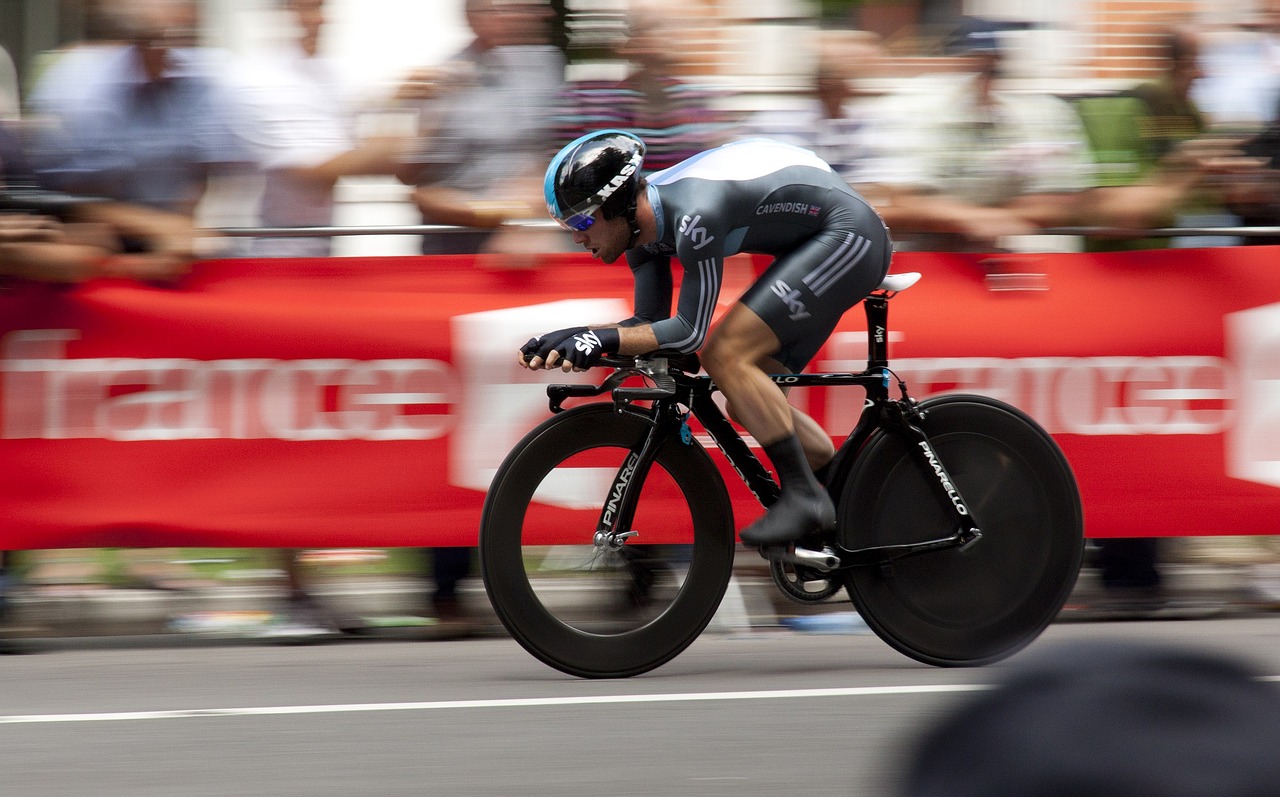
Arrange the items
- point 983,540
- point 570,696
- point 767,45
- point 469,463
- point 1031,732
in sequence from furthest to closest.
Result: point 767,45, point 469,463, point 983,540, point 570,696, point 1031,732

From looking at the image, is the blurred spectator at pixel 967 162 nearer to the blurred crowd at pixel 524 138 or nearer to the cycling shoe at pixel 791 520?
the blurred crowd at pixel 524 138

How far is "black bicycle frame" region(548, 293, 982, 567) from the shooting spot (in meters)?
5.23

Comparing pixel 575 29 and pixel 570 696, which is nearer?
pixel 570 696

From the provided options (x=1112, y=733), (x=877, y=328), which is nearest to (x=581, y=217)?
(x=877, y=328)

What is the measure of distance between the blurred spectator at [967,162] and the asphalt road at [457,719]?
5.79ft

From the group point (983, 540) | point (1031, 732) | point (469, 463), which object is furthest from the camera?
point (469, 463)

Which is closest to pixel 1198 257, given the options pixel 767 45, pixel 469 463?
pixel 767 45

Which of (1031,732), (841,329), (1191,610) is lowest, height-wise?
(1191,610)

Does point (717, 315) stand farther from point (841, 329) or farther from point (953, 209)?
point (953, 209)

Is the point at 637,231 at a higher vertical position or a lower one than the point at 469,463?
higher

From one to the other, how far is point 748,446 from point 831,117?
2.03 meters

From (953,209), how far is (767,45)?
1.06 metres

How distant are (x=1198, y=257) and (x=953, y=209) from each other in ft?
3.37

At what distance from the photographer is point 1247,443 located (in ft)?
22.2
